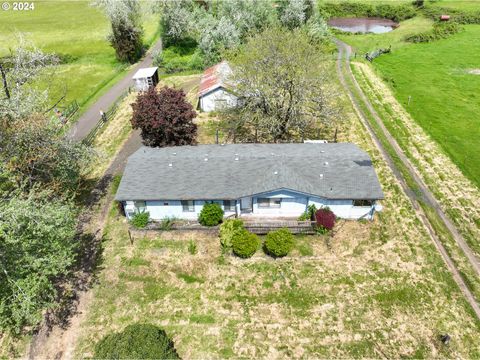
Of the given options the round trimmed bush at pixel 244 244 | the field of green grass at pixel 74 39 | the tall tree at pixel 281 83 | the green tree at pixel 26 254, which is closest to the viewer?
the green tree at pixel 26 254

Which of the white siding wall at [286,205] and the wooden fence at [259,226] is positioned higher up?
the white siding wall at [286,205]

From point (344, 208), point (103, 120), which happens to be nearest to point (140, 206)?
point (344, 208)

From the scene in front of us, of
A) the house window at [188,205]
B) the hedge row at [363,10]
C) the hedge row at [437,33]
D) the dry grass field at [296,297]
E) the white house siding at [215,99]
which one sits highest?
the hedge row at [363,10]

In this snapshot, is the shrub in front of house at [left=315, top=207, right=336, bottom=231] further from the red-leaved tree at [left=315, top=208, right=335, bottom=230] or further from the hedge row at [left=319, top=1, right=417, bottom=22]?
the hedge row at [left=319, top=1, right=417, bottom=22]

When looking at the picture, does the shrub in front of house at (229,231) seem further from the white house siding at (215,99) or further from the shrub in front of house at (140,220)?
the white house siding at (215,99)

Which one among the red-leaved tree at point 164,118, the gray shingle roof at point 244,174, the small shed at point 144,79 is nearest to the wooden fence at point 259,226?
the gray shingle roof at point 244,174

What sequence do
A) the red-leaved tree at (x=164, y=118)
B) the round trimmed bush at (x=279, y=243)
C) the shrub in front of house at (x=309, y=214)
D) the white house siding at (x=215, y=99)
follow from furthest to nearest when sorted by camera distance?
the white house siding at (x=215, y=99) < the red-leaved tree at (x=164, y=118) < the shrub in front of house at (x=309, y=214) < the round trimmed bush at (x=279, y=243)

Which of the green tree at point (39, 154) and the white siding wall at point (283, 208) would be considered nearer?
the green tree at point (39, 154)
